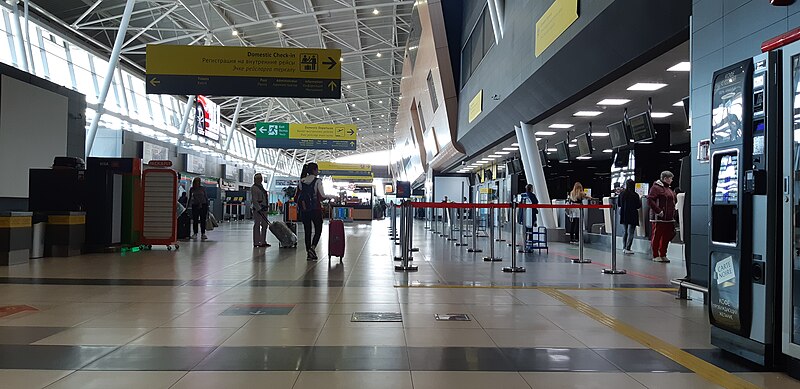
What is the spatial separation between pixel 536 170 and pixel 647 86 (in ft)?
17.4

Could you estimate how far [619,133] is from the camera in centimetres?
1438

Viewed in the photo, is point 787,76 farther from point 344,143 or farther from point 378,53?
point 378,53

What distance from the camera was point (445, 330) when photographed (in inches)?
171

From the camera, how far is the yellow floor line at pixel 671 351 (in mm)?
3168

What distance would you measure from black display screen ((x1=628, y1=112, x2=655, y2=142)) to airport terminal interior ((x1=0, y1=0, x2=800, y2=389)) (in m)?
0.09

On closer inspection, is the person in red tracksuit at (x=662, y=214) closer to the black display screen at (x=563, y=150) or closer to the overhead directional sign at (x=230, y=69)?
the overhead directional sign at (x=230, y=69)

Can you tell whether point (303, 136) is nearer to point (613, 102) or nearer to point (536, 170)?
point (536, 170)

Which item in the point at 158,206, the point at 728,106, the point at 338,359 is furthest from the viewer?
the point at 158,206

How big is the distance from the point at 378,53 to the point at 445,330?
119 feet

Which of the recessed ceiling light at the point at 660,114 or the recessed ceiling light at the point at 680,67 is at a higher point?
the recessed ceiling light at the point at 660,114

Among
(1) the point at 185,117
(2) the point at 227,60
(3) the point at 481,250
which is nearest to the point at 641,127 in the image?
(3) the point at 481,250

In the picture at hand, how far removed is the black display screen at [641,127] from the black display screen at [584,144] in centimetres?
305

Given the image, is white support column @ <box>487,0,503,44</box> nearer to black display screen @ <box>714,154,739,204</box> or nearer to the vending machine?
the vending machine

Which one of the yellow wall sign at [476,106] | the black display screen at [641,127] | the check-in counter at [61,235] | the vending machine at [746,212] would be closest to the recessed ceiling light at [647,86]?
the black display screen at [641,127]
